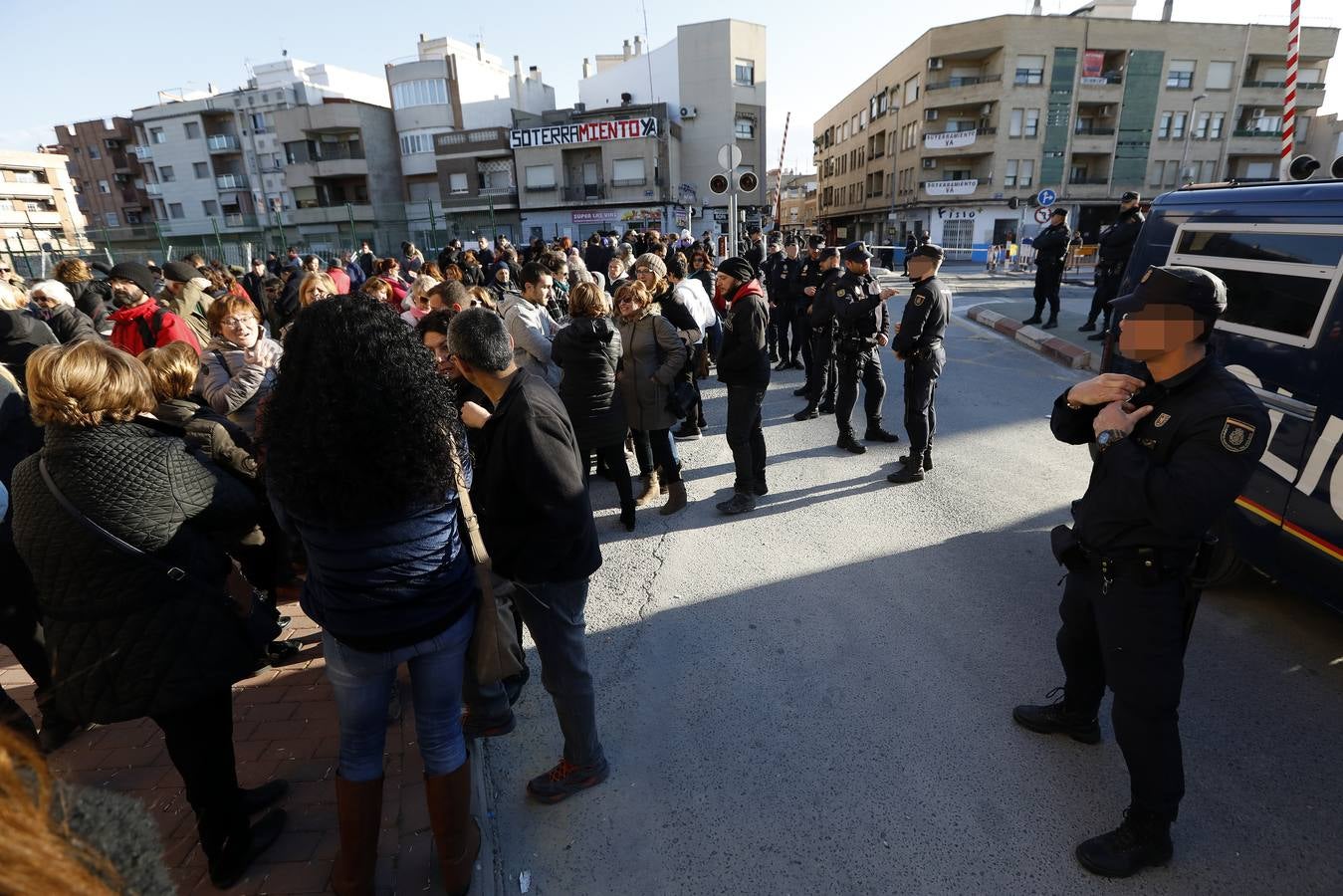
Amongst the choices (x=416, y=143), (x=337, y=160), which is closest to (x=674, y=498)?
(x=416, y=143)

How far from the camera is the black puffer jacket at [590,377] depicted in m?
4.70

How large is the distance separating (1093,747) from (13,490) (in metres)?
4.20

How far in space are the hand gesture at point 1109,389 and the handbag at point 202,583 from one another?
2.94m

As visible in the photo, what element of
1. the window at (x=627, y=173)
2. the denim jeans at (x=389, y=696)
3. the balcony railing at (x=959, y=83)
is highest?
the balcony railing at (x=959, y=83)

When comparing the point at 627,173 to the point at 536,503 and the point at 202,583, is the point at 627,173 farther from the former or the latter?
the point at 202,583

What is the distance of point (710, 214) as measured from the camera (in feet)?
146

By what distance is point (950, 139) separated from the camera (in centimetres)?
4106

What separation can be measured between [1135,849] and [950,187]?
45.6 m

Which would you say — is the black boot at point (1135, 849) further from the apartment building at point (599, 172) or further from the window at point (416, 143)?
the window at point (416, 143)

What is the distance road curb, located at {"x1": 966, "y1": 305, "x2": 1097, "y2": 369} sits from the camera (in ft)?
30.8

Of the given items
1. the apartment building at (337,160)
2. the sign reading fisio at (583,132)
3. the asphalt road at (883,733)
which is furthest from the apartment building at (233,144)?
the asphalt road at (883,733)

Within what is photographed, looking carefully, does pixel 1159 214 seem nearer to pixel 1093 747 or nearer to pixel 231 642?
pixel 1093 747

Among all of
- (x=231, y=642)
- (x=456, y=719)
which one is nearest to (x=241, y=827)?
(x=231, y=642)

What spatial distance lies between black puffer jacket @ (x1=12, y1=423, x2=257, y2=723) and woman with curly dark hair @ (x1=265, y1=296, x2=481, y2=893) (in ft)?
1.40
